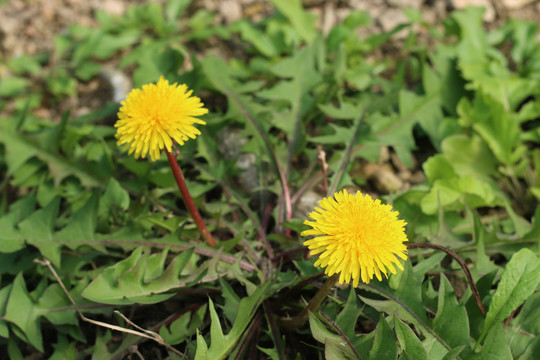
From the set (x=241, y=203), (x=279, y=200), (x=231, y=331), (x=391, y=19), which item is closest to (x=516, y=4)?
(x=391, y=19)

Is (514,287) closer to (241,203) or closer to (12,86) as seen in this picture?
(241,203)

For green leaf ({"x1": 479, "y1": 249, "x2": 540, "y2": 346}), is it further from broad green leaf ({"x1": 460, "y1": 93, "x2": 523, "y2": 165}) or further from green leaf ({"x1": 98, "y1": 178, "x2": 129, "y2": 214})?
green leaf ({"x1": 98, "y1": 178, "x2": 129, "y2": 214})

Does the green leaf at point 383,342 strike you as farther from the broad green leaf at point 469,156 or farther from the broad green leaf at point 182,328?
the broad green leaf at point 469,156

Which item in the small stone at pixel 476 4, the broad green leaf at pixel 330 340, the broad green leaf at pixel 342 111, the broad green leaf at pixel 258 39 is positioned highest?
the small stone at pixel 476 4

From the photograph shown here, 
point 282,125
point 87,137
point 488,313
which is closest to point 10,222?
point 87,137

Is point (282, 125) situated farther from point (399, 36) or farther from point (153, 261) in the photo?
point (399, 36)

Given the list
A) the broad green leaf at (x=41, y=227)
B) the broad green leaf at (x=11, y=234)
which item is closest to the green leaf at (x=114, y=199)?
the broad green leaf at (x=41, y=227)
